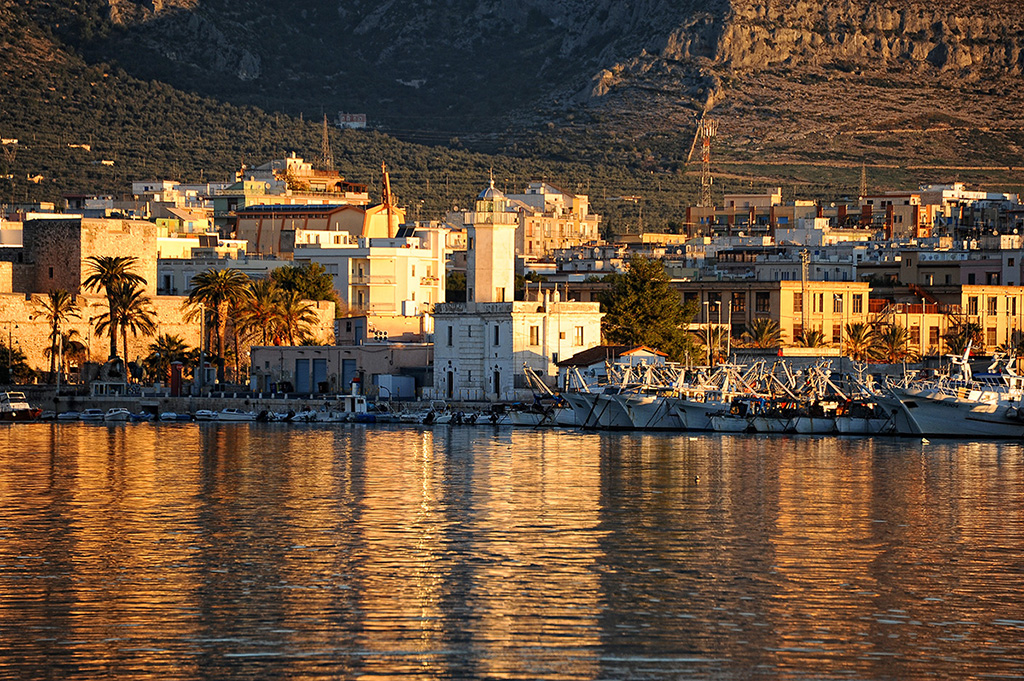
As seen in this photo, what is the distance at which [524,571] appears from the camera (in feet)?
138

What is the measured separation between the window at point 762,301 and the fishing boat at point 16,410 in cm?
4438

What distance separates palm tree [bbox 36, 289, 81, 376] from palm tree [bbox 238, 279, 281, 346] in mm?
9651

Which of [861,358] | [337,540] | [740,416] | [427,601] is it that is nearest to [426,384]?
[740,416]

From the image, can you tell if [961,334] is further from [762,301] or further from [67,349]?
[67,349]

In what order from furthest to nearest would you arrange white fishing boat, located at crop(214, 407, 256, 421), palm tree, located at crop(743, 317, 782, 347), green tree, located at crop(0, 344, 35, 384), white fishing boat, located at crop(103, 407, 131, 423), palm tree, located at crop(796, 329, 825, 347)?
palm tree, located at crop(796, 329, 825, 347), palm tree, located at crop(743, 317, 782, 347), green tree, located at crop(0, 344, 35, 384), white fishing boat, located at crop(103, 407, 131, 423), white fishing boat, located at crop(214, 407, 256, 421)

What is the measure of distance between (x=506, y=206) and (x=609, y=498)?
52.2 meters

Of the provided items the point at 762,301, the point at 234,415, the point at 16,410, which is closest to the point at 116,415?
the point at 16,410

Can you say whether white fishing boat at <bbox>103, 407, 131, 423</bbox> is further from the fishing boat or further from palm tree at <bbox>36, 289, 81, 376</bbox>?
palm tree at <bbox>36, 289, 81, 376</bbox>

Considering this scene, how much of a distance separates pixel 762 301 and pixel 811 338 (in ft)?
18.4

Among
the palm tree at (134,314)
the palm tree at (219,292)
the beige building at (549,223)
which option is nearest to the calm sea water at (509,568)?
the palm tree at (134,314)

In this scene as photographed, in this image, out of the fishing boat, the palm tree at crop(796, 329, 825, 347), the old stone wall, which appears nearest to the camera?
the fishing boat

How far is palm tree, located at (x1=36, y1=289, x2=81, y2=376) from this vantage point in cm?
11338

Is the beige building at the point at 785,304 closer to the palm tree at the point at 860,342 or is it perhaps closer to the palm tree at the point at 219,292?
the palm tree at the point at 860,342

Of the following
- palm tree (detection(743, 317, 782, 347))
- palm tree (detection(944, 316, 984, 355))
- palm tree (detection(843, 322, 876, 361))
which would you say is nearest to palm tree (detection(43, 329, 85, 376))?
palm tree (detection(743, 317, 782, 347))
